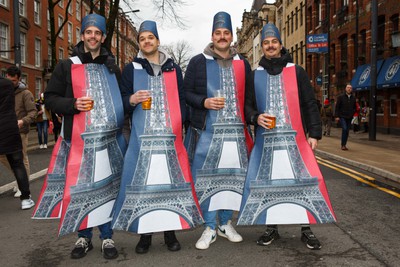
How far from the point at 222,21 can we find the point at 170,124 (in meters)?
1.17

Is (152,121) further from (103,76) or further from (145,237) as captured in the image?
(145,237)

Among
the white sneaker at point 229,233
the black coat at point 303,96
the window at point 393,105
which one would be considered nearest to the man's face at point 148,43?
the black coat at point 303,96

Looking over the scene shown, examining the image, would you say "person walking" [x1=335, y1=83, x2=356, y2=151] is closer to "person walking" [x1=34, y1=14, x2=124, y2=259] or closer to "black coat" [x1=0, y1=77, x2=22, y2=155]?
"black coat" [x1=0, y1=77, x2=22, y2=155]

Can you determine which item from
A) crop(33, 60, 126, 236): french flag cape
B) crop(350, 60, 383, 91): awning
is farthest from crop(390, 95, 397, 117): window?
crop(33, 60, 126, 236): french flag cape

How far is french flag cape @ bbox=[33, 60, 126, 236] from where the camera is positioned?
355 cm

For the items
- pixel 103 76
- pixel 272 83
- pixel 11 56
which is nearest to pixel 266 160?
pixel 272 83

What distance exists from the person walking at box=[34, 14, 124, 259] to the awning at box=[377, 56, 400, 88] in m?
17.4

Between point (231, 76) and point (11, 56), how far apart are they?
Result: 25865 mm

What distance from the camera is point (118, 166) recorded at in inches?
151

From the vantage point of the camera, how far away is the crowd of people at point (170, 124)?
11.8ft

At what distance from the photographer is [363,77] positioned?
22516 millimetres

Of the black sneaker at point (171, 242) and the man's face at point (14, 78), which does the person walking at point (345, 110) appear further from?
the black sneaker at point (171, 242)

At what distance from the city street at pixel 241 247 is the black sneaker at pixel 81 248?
0.17ft

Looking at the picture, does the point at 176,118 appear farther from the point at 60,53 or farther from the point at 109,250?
the point at 60,53
